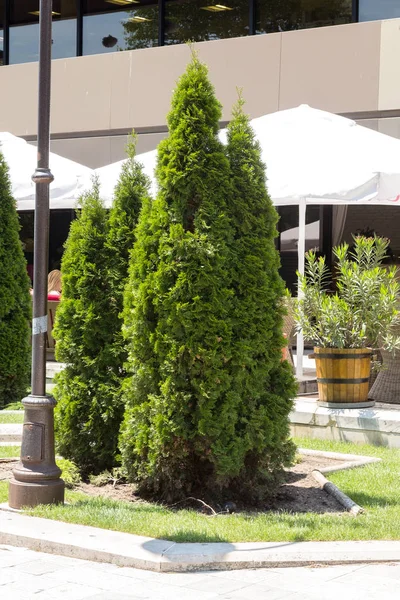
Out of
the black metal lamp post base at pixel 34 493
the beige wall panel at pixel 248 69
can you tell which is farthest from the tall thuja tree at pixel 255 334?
the beige wall panel at pixel 248 69

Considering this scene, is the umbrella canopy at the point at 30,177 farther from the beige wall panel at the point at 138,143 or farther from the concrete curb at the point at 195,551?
the concrete curb at the point at 195,551

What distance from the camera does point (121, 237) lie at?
7.38 metres

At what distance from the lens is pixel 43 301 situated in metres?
6.52

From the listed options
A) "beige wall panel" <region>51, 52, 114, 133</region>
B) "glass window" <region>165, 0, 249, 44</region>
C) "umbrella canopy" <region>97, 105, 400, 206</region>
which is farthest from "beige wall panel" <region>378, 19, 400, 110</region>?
"beige wall panel" <region>51, 52, 114, 133</region>

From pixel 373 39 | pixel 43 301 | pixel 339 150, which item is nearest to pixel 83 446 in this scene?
pixel 43 301

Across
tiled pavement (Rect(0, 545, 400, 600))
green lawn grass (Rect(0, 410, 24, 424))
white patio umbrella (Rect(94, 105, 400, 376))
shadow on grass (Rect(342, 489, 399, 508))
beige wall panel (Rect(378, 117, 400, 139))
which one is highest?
beige wall panel (Rect(378, 117, 400, 139))

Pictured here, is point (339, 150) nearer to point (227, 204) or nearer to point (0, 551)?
point (227, 204)

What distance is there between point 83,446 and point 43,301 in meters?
1.32

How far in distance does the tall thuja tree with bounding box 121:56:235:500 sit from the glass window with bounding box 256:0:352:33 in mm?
10330

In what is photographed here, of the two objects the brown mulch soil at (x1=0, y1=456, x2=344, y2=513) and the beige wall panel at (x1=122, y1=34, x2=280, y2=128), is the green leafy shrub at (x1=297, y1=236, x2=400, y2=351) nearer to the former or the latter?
the brown mulch soil at (x1=0, y1=456, x2=344, y2=513)

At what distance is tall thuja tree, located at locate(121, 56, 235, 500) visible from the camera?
6332mm

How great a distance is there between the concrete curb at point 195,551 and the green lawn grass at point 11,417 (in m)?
4.14

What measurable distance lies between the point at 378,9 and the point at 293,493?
11.2 m

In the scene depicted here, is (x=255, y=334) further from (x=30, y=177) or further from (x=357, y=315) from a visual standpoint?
(x=30, y=177)
